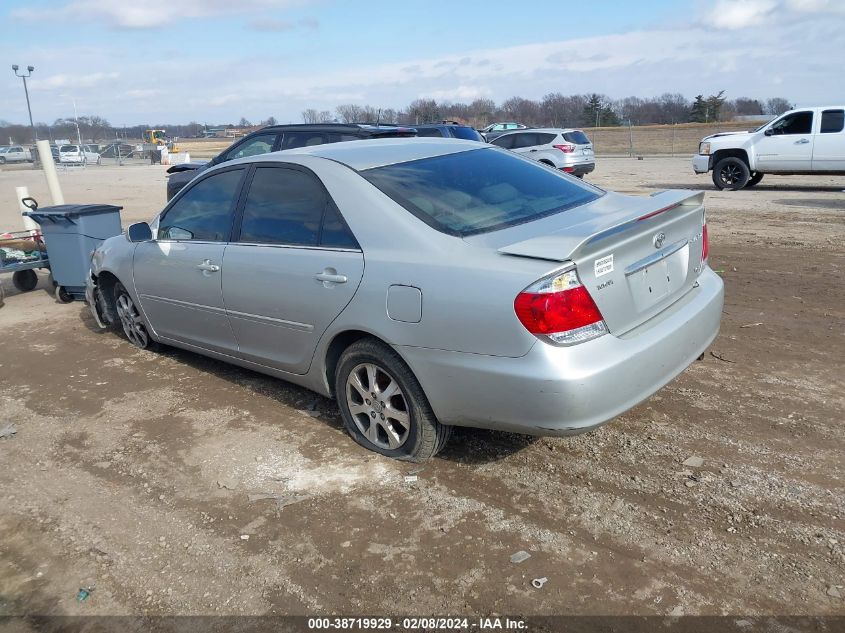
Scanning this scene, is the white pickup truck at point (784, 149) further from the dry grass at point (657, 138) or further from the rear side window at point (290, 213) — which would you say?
the dry grass at point (657, 138)

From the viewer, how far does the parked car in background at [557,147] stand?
21.0 m

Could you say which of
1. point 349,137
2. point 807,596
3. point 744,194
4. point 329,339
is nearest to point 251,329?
point 329,339

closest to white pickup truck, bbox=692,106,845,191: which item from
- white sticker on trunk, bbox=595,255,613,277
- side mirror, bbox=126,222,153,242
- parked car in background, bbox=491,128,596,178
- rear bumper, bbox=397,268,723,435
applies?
parked car in background, bbox=491,128,596,178

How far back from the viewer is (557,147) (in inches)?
838

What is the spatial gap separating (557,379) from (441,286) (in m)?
0.70

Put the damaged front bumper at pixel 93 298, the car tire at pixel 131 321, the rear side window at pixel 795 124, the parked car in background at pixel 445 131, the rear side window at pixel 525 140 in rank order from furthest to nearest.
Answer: the rear side window at pixel 525 140, the rear side window at pixel 795 124, the parked car in background at pixel 445 131, the damaged front bumper at pixel 93 298, the car tire at pixel 131 321

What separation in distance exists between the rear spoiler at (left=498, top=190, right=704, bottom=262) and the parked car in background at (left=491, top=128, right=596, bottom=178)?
56.1ft

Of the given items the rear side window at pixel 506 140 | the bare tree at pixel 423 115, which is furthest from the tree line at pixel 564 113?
the rear side window at pixel 506 140

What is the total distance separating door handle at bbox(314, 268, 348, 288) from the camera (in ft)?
12.3

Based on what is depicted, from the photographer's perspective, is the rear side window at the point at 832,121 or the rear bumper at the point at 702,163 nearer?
the rear side window at the point at 832,121

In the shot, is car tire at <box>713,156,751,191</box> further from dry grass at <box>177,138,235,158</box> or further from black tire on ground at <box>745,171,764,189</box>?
dry grass at <box>177,138,235,158</box>

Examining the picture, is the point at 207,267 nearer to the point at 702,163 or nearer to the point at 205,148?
the point at 702,163

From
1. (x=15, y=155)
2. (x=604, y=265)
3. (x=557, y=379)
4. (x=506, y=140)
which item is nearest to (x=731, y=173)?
(x=506, y=140)

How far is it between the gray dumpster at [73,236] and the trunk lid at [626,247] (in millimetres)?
5924
